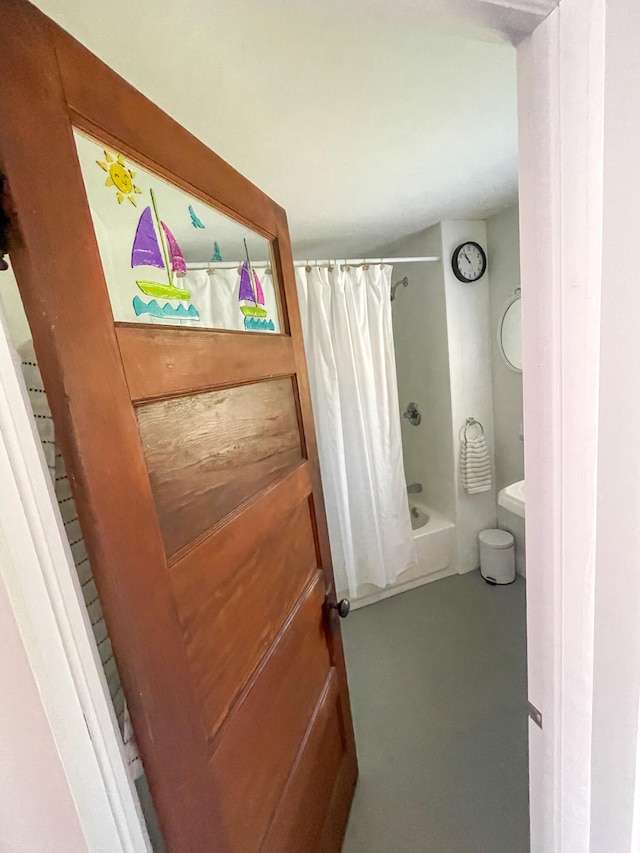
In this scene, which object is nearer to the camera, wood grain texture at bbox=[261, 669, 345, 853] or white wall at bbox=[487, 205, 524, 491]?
wood grain texture at bbox=[261, 669, 345, 853]

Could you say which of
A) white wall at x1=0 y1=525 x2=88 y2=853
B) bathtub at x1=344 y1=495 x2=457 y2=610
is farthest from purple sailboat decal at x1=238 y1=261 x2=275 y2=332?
bathtub at x1=344 y1=495 x2=457 y2=610

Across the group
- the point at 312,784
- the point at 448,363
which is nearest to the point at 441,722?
the point at 312,784

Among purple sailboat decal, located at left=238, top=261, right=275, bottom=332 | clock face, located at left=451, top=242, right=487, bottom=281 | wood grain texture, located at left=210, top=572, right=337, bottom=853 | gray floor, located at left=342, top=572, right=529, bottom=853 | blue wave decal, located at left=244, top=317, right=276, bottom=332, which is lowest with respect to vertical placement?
gray floor, located at left=342, top=572, right=529, bottom=853

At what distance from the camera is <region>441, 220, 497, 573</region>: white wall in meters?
2.29

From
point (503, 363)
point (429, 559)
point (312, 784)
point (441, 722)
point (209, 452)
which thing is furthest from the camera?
point (429, 559)

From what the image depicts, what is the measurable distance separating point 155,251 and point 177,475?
0.43 m

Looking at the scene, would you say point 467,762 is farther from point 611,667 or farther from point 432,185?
point 432,185

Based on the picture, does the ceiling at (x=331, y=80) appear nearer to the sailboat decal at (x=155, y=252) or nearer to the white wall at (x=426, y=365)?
the sailboat decal at (x=155, y=252)

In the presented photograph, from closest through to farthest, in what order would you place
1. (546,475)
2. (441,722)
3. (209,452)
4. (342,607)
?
(546,475), (209,452), (342,607), (441,722)

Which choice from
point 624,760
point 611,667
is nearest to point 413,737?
point 624,760

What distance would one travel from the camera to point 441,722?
1637mm

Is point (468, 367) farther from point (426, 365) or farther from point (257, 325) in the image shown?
point (257, 325)

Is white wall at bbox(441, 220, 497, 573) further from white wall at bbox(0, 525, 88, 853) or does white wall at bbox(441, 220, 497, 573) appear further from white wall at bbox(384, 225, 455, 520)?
white wall at bbox(0, 525, 88, 853)

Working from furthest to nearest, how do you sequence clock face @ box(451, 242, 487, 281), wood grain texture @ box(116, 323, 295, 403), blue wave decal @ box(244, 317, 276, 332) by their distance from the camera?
1. clock face @ box(451, 242, 487, 281)
2. blue wave decal @ box(244, 317, 276, 332)
3. wood grain texture @ box(116, 323, 295, 403)
